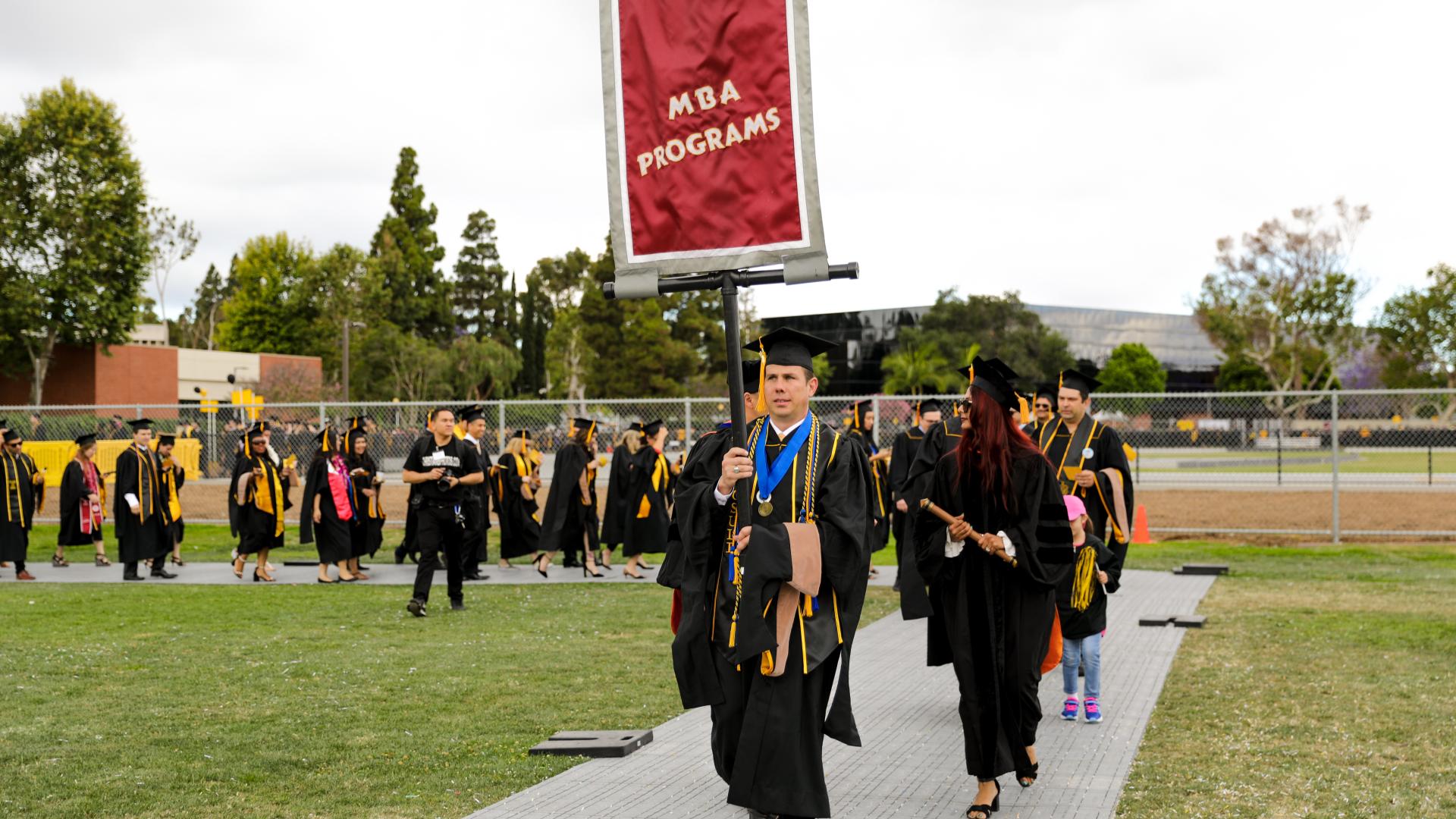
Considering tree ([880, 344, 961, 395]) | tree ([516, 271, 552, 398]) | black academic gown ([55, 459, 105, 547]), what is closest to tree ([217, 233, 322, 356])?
tree ([516, 271, 552, 398])

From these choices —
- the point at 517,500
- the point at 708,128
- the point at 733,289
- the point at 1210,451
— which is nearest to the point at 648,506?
the point at 517,500

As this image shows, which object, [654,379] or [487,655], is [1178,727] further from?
[654,379]

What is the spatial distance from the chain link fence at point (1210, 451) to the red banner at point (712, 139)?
1398 cm

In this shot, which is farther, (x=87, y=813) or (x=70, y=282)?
(x=70, y=282)

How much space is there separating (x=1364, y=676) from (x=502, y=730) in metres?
5.42

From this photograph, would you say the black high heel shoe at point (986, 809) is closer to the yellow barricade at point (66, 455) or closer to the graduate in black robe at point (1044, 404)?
the graduate in black robe at point (1044, 404)

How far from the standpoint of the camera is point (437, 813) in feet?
17.7

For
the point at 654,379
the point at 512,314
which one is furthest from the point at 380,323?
the point at 512,314

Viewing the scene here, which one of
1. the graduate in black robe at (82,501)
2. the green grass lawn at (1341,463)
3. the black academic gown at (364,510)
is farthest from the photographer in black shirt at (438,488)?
the green grass lawn at (1341,463)

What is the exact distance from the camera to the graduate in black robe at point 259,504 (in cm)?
1516

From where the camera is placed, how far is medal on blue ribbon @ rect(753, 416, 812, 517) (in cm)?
480

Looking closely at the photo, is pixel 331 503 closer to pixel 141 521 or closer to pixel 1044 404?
pixel 141 521

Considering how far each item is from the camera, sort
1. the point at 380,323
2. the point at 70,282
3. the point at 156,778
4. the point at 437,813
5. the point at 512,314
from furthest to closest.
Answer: the point at 512,314 → the point at 380,323 → the point at 70,282 → the point at 156,778 → the point at 437,813

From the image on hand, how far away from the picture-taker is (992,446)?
5625mm
